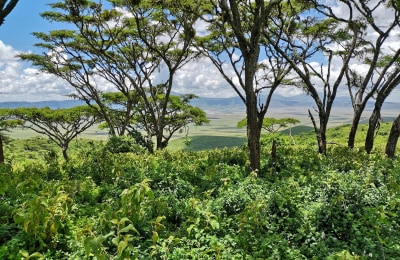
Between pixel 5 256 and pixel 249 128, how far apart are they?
703 cm

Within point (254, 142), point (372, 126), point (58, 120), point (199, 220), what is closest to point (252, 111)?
point (254, 142)

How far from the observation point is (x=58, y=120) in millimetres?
32219

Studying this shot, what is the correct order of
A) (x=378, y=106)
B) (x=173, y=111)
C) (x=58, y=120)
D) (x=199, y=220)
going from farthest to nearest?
(x=173, y=111), (x=58, y=120), (x=378, y=106), (x=199, y=220)

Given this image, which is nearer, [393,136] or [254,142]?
[254,142]

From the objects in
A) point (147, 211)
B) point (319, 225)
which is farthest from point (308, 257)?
point (147, 211)

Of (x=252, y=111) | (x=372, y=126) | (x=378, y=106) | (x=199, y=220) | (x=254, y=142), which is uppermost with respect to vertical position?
(x=378, y=106)

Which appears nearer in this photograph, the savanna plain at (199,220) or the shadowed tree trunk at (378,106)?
the savanna plain at (199,220)

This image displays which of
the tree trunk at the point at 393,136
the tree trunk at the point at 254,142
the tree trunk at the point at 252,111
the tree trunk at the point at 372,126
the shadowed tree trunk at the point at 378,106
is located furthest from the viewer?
the tree trunk at the point at 372,126

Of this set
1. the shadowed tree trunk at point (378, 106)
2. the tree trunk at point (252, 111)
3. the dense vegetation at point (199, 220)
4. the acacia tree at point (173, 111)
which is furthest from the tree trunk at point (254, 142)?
the acacia tree at point (173, 111)

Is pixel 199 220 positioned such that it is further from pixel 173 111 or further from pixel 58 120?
pixel 58 120

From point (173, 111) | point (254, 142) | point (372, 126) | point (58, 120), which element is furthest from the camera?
point (173, 111)

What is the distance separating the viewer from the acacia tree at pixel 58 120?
31.2m

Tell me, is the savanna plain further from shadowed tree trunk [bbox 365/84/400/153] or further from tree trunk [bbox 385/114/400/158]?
shadowed tree trunk [bbox 365/84/400/153]

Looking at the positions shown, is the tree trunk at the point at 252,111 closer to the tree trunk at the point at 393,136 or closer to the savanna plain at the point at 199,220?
the savanna plain at the point at 199,220
